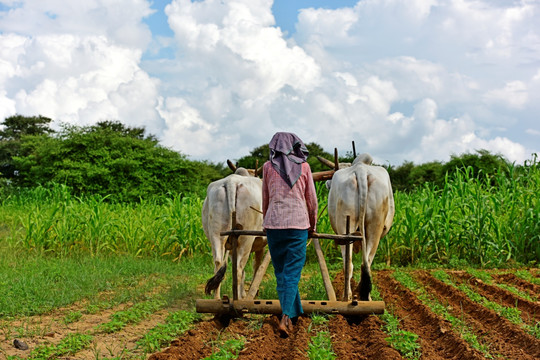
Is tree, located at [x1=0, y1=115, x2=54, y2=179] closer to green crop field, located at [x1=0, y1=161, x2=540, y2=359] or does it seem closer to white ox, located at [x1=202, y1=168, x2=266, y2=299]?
green crop field, located at [x1=0, y1=161, x2=540, y2=359]

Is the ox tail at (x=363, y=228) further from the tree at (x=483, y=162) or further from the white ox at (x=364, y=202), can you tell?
the tree at (x=483, y=162)

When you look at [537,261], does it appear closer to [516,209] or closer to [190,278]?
[516,209]

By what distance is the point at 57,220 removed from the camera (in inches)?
A: 439

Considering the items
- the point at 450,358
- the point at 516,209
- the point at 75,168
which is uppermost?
the point at 75,168

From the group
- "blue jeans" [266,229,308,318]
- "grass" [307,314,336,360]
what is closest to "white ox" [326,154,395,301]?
"grass" [307,314,336,360]

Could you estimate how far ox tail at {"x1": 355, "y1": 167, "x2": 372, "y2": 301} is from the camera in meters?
5.91

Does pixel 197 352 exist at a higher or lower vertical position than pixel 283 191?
lower

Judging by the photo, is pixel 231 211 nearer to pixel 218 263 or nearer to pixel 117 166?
pixel 218 263

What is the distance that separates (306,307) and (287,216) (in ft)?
3.46

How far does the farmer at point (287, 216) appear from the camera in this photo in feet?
17.0

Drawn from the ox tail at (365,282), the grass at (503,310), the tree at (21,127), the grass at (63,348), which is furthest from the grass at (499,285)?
the tree at (21,127)

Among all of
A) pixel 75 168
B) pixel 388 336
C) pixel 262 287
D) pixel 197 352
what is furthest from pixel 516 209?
pixel 75 168

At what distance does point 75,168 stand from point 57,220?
877cm

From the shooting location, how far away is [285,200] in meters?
5.23
